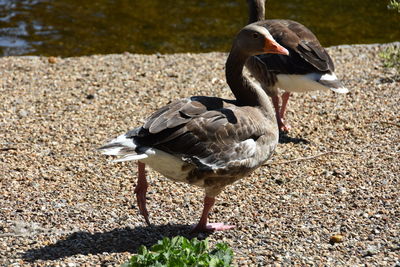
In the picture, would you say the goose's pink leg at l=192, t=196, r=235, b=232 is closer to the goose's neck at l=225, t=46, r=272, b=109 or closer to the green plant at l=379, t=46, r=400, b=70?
the goose's neck at l=225, t=46, r=272, b=109

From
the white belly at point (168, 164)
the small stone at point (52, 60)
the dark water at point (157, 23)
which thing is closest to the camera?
the white belly at point (168, 164)

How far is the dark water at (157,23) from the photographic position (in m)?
13.4

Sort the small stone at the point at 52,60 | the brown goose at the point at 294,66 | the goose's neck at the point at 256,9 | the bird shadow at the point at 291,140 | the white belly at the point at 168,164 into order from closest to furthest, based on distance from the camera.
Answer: the white belly at the point at 168,164
the brown goose at the point at 294,66
the bird shadow at the point at 291,140
the goose's neck at the point at 256,9
the small stone at the point at 52,60

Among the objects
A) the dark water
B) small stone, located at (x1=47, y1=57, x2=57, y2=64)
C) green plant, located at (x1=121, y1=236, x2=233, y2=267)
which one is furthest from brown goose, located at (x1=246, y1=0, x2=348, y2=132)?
the dark water

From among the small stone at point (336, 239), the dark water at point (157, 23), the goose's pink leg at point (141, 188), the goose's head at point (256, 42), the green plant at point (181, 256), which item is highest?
the goose's head at point (256, 42)

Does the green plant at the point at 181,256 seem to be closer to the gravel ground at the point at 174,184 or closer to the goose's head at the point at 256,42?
the gravel ground at the point at 174,184

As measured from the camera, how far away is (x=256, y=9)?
9.85 metres

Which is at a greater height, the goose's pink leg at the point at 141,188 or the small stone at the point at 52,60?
the goose's pink leg at the point at 141,188

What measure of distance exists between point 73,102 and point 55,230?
3812mm

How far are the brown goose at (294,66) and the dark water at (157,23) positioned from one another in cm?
471

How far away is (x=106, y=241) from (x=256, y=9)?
17.3 ft

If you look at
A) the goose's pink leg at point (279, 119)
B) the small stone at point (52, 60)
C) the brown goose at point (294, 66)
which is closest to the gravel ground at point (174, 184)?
the goose's pink leg at point (279, 119)

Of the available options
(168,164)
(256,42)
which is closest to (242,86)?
(256,42)

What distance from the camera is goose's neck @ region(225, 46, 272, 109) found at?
6.42 meters
